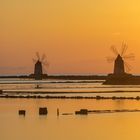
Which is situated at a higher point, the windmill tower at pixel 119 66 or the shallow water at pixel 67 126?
the windmill tower at pixel 119 66

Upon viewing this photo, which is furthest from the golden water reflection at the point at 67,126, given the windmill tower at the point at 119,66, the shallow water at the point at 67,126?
the windmill tower at the point at 119,66

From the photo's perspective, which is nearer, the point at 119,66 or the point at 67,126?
the point at 67,126

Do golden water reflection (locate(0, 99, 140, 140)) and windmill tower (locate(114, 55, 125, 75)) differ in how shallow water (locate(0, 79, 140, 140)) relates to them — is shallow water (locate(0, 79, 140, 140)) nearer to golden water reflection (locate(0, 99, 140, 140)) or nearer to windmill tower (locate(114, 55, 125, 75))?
golden water reflection (locate(0, 99, 140, 140))

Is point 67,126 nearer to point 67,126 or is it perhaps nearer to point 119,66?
point 67,126

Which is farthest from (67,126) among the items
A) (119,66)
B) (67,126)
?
(119,66)

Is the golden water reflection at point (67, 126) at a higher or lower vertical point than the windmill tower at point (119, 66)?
lower

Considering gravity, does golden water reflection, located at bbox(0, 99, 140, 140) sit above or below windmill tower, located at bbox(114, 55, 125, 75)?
below

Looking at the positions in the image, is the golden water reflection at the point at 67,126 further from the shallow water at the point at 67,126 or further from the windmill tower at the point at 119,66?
the windmill tower at the point at 119,66

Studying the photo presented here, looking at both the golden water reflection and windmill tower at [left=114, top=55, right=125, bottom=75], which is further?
windmill tower at [left=114, top=55, right=125, bottom=75]

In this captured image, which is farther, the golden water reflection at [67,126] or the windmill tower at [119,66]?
the windmill tower at [119,66]

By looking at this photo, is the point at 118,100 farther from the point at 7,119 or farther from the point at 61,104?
the point at 7,119

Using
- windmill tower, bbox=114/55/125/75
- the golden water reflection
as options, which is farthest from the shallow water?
windmill tower, bbox=114/55/125/75

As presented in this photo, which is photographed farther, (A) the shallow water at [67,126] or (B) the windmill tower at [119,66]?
(B) the windmill tower at [119,66]

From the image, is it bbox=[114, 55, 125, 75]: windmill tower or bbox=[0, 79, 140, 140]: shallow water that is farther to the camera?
bbox=[114, 55, 125, 75]: windmill tower
